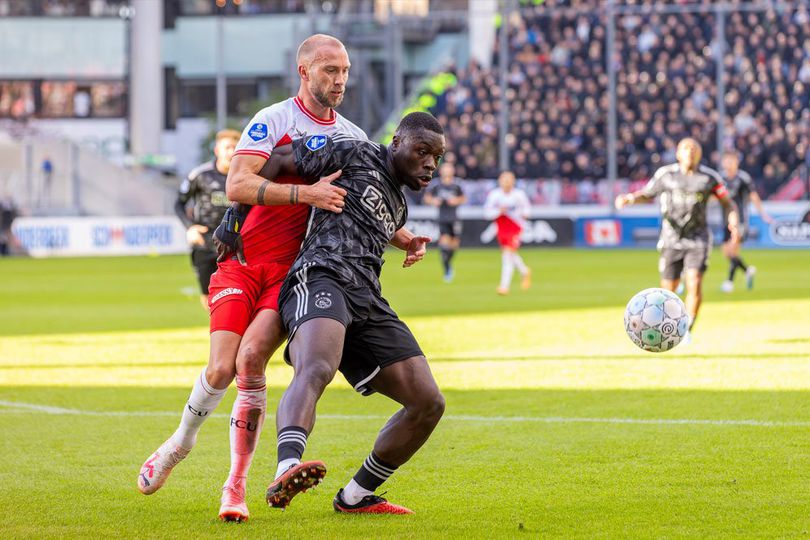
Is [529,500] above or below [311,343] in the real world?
below

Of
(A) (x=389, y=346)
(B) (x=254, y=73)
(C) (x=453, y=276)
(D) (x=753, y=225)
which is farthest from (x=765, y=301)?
(B) (x=254, y=73)

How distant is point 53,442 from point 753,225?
2971 centimetres

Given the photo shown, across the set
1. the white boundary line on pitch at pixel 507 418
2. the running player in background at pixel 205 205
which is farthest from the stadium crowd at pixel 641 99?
the white boundary line on pitch at pixel 507 418

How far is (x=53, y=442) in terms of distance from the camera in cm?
835

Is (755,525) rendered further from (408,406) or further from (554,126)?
(554,126)

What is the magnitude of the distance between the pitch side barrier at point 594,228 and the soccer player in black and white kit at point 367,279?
29043 millimetres

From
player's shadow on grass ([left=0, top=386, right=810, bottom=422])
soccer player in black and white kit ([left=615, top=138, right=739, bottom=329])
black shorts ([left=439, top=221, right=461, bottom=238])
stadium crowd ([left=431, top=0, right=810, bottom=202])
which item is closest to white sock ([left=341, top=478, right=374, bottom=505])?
player's shadow on grass ([left=0, top=386, right=810, bottom=422])

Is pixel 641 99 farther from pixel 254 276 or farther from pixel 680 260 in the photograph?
pixel 254 276

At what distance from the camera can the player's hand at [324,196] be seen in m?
5.73

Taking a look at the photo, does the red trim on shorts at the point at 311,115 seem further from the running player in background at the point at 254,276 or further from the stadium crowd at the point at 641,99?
the stadium crowd at the point at 641,99

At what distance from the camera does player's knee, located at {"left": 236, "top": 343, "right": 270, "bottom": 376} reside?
5.86 meters

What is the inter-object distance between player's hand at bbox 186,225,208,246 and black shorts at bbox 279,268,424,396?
285 inches

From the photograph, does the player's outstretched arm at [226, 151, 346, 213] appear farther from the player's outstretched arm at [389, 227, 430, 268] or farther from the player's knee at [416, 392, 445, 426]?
the player's knee at [416, 392, 445, 426]

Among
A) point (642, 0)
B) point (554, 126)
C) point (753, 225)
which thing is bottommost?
point (753, 225)
